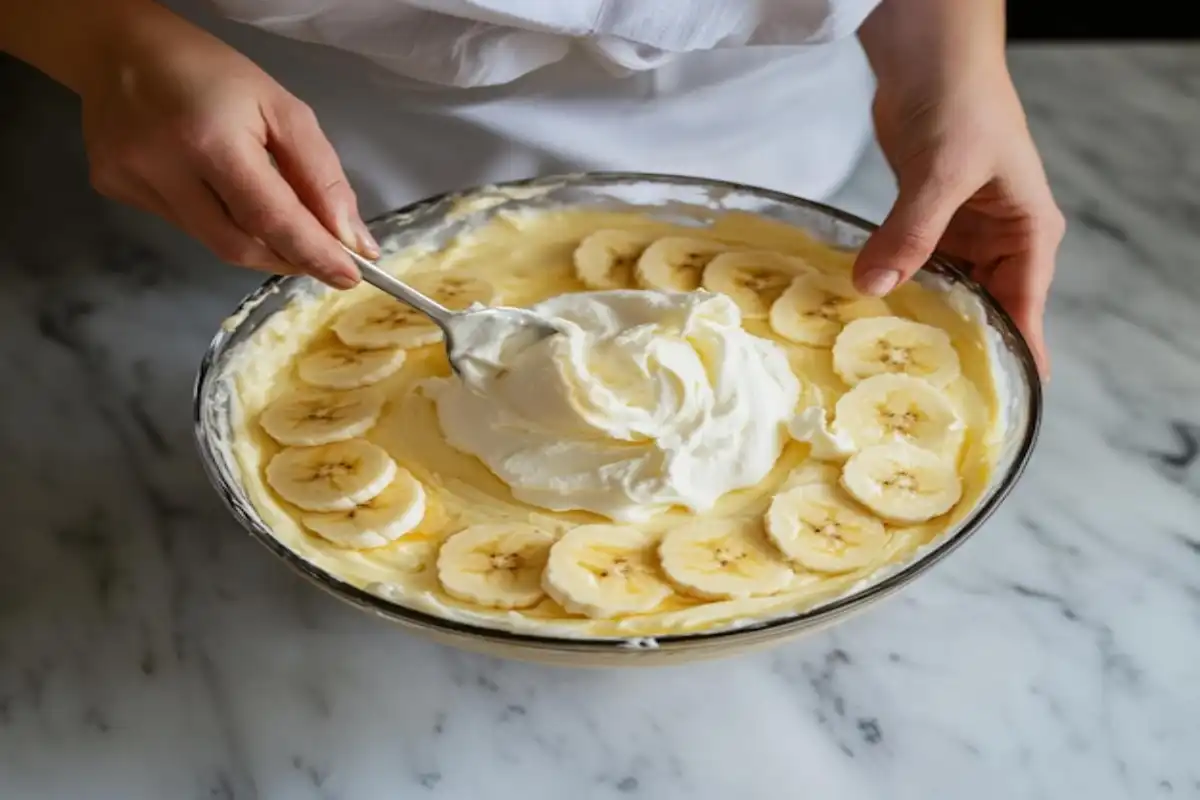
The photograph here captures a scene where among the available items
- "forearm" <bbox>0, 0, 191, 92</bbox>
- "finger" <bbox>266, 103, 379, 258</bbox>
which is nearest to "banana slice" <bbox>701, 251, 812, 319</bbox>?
"finger" <bbox>266, 103, 379, 258</bbox>

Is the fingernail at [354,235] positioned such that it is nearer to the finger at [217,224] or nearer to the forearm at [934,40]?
the finger at [217,224]

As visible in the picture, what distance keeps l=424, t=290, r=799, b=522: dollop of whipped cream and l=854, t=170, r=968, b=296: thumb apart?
0.16 metres

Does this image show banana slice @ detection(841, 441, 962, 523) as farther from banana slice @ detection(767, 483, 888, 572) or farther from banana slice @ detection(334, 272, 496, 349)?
banana slice @ detection(334, 272, 496, 349)

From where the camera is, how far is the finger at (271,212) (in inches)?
44.1

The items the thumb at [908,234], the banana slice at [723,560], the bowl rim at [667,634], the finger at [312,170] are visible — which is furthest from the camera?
the thumb at [908,234]

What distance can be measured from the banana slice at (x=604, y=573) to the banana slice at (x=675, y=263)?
40 centimetres

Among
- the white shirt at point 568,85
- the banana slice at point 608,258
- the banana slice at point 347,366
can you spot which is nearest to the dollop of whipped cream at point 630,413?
the banana slice at point 347,366

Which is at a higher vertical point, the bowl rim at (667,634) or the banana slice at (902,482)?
the bowl rim at (667,634)

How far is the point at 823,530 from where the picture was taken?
1138 mm

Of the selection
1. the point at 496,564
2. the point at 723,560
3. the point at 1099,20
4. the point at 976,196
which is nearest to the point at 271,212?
the point at 496,564

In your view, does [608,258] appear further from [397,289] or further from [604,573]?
[604,573]

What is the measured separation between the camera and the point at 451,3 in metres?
1.31

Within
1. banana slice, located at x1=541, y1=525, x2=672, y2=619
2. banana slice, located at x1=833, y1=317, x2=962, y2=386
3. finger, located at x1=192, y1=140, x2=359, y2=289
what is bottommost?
banana slice, located at x1=541, y1=525, x2=672, y2=619

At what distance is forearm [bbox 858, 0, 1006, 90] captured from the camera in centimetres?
143
